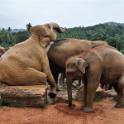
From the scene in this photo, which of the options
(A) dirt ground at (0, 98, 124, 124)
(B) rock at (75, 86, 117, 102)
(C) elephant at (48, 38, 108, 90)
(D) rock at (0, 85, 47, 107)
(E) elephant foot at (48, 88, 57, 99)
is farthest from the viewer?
(B) rock at (75, 86, 117, 102)

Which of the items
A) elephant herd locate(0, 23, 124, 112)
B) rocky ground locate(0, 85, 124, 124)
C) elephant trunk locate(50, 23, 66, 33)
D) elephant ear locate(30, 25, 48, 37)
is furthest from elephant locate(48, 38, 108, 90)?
rocky ground locate(0, 85, 124, 124)

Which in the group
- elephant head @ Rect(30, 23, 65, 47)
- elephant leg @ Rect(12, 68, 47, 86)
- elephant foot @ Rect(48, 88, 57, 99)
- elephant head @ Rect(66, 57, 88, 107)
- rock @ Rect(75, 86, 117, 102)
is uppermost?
elephant head @ Rect(30, 23, 65, 47)

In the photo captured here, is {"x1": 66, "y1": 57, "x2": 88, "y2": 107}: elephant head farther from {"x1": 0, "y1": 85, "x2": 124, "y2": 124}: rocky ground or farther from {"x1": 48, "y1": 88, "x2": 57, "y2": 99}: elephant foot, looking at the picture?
{"x1": 48, "y1": 88, "x2": 57, "y2": 99}: elephant foot

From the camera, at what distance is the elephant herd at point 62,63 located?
7.59 meters

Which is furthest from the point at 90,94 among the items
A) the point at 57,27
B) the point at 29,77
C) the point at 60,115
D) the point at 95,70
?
the point at 57,27

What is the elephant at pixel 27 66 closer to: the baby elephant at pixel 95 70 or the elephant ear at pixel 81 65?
the baby elephant at pixel 95 70

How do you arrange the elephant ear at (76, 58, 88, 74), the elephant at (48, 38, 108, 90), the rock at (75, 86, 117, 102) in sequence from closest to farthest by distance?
the elephant ear at (76, 58, 88, 74) → the elephant at (48, 38, 108, 90) → the rock at (75, 86, 117, 102)

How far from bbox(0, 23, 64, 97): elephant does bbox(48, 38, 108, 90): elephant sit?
0.68 feet

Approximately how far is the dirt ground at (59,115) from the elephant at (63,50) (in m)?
0.92

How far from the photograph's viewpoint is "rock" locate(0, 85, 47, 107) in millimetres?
7605

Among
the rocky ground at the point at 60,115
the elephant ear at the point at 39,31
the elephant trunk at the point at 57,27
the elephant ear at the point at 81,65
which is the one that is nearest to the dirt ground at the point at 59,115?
the rocky ground at the point at 60,115

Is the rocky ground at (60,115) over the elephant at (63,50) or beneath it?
beneath

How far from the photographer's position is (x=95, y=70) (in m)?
7.55

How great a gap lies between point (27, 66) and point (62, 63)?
713mm
